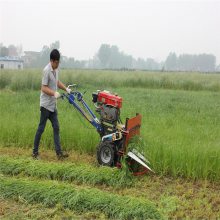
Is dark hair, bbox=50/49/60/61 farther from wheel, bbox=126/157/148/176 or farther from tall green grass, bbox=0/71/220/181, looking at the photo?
wheel, bbox=126/157/148/176

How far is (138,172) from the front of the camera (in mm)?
5305

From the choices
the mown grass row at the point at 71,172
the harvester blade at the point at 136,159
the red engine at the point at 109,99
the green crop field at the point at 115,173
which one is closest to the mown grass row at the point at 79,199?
the green crop field at the point at 115,173

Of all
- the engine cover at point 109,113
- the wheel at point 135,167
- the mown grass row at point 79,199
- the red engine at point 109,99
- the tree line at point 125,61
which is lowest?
the mown grass row at point 79,199

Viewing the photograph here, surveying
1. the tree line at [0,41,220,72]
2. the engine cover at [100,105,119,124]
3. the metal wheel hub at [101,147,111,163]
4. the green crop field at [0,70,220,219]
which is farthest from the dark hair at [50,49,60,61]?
the tree line at [0,41,220,72]

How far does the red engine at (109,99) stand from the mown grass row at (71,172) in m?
1.02

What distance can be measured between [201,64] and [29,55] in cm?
6234

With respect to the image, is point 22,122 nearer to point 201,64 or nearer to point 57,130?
point 57,130

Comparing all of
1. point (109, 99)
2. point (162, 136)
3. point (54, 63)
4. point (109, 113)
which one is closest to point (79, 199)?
point (109, 113)

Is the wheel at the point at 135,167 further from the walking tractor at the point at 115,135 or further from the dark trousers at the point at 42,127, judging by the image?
the dark trousers at the point at 42,127

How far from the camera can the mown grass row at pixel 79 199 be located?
387 centimetres

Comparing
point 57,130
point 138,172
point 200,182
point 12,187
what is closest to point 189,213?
point 200,182

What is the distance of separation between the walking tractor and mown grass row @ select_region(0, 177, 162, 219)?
1051 mm

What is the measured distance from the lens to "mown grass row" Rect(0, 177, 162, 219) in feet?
12.7

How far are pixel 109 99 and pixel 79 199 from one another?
6.30 feet
